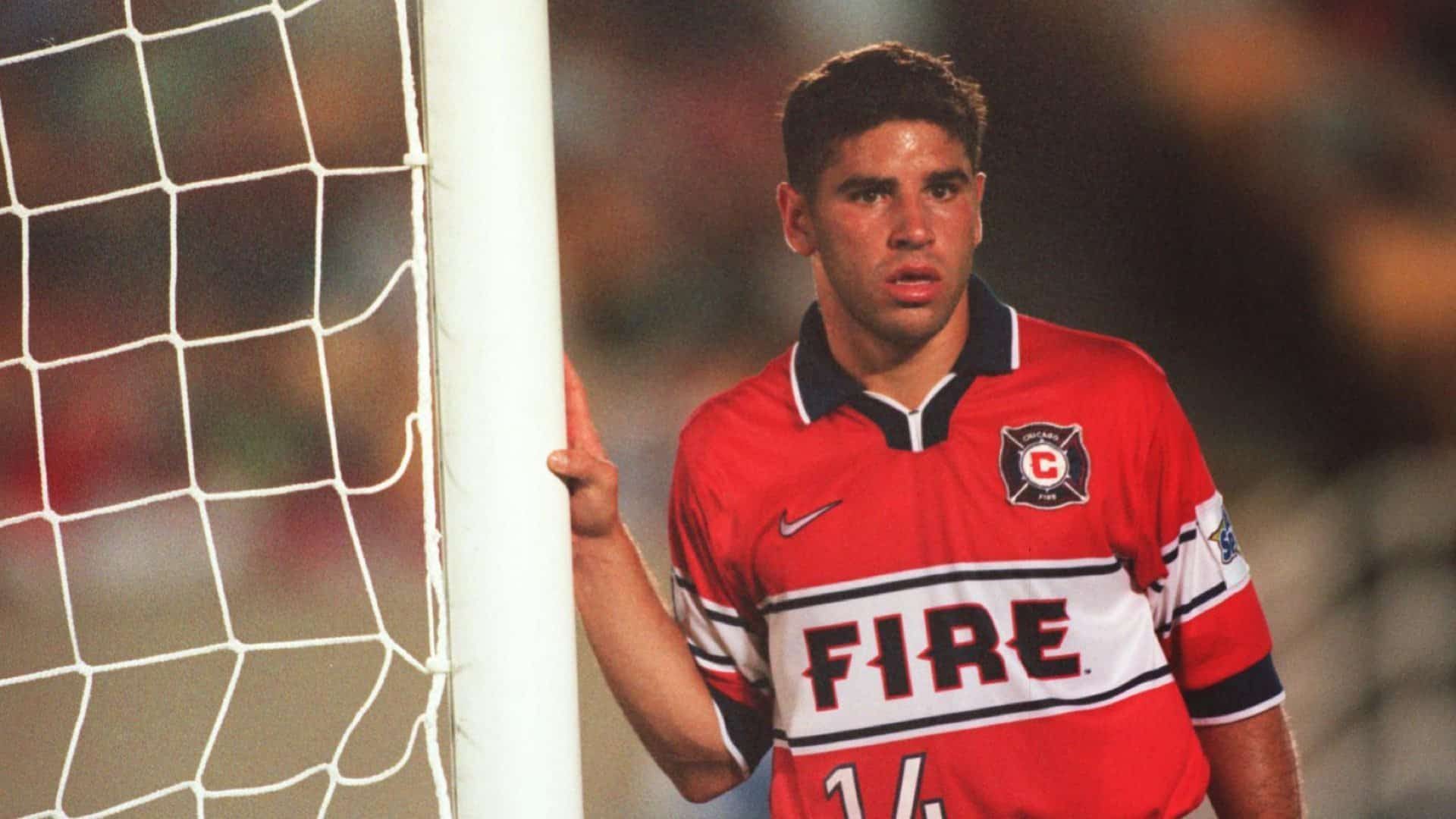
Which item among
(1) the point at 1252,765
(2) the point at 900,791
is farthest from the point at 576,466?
(1) the point at 1252,765

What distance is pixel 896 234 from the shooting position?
1191 mm

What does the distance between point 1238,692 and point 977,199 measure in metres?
0.48

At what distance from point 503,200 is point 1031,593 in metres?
0.60

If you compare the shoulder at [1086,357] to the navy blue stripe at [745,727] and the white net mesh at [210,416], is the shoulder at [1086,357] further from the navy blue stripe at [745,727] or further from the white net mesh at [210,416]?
the white net mesh at [210,416]

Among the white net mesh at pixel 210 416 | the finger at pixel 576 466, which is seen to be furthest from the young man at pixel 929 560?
the white net mesh at pixel 210 416

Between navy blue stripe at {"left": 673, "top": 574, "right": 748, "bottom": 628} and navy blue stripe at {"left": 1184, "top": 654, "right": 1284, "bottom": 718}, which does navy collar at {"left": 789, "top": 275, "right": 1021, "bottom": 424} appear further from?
navy blue stripe at {"left": 1184, "top": 654, "right": 1284, "bottom": 718}

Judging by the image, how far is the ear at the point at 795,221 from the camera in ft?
4.06

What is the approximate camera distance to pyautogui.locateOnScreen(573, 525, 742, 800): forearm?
1177 millimetres

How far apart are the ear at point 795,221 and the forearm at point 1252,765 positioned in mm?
538

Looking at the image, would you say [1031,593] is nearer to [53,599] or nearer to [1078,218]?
[1078,218]

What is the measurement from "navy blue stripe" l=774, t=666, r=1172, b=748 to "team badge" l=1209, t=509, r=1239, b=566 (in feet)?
0.37

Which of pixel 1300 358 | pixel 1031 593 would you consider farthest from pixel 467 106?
pixel 1300 358

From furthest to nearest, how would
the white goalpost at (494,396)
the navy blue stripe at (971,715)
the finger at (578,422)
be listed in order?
the navy blue stripe at (971,715) < the finger at (578,422) < the white goalpost at (494,396)

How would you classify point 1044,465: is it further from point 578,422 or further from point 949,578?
point 578,422
